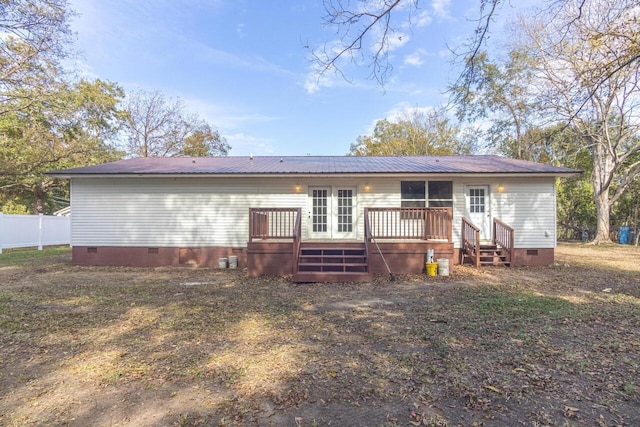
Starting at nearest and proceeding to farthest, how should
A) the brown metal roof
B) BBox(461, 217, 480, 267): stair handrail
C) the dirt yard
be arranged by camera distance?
the dirt yard
BBox(461, 217, 480, 267): stair handrail
the brown metal roof

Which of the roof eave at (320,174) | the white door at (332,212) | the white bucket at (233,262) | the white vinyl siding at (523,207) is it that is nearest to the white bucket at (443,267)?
the white vinyl siding at (523,207)

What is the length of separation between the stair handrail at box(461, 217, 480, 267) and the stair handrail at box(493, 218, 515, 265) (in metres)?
0.76

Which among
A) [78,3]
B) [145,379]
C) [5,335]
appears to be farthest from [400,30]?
[78,3]

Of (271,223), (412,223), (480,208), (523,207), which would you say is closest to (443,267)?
(412,223)

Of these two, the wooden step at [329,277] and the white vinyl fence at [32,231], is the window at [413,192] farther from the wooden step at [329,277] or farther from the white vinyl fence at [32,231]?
the white vinyl fence at [32,231]

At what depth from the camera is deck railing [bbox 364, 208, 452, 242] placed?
28.6 ft

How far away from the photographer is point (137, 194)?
10.4m

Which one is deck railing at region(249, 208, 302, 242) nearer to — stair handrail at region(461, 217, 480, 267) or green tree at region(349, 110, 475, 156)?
stair handrail at region(461, 217, 480, 267)

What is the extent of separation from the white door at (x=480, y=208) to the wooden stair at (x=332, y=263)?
373 cm

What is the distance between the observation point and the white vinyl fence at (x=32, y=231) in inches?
544

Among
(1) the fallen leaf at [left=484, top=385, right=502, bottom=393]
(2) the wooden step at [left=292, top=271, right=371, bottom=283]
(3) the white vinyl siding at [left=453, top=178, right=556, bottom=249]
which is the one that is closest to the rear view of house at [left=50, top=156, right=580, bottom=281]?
(3) the white vinyl siding at [left=453, top=178, right=556, bottom=249]

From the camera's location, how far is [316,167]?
35.7 feet

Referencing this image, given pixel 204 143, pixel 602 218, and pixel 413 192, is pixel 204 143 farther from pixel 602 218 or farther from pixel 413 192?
pixel 602 218

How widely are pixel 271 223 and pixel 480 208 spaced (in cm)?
635
